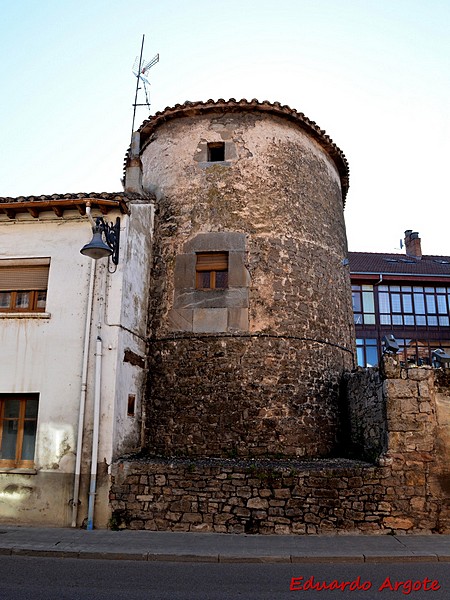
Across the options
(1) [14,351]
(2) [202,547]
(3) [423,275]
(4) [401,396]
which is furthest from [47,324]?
(3) [423,275]

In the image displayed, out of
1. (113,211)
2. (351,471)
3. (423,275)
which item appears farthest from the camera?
(423,275)

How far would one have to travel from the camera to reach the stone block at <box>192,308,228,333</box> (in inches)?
425

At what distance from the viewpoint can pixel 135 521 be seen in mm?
8508

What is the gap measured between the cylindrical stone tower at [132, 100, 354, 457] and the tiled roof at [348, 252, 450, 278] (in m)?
15.4

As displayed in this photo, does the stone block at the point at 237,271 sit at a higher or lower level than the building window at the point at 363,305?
lower

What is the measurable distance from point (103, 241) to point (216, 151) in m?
4.75

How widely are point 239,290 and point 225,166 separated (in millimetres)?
3072

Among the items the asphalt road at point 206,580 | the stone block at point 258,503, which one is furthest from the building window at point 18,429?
the stone block at point 258,503

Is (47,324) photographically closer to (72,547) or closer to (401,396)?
(72,547)

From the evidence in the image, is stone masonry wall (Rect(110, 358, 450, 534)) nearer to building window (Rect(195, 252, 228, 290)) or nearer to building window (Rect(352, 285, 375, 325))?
building window (Rect(195, 252, 228, 290))

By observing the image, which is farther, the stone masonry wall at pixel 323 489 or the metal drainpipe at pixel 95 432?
the metal drainpipe at pixel 95 432

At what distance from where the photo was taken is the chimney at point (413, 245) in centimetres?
3122

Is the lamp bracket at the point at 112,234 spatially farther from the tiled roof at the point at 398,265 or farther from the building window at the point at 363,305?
the tiled roof at the point at 398,265

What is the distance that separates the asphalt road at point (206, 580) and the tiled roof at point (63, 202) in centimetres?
609
